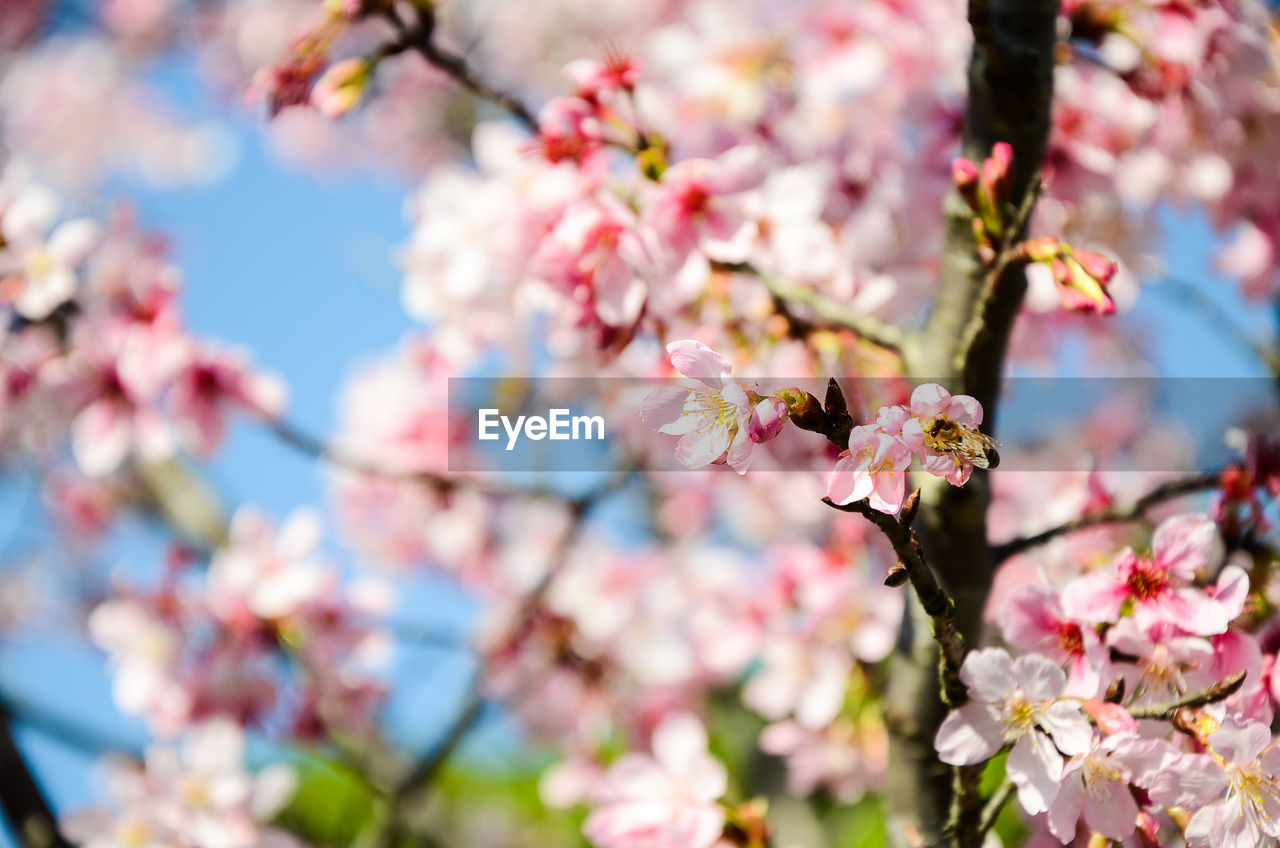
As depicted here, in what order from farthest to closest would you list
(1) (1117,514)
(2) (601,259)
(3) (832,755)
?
1. (3) (832,755)
2. (2) (601,259)
3. (1) (1117,514)

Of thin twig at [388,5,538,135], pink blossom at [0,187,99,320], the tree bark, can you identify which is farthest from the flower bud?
the tree bark

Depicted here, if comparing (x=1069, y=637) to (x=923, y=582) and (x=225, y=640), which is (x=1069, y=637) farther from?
(x=225, y=640)

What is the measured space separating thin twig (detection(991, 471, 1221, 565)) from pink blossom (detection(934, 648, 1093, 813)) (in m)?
0.26

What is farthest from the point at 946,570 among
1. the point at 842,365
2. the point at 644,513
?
the point at 644,513

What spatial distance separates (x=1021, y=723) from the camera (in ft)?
2.45

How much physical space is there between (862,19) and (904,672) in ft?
4.00

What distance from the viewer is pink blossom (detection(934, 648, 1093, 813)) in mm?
726

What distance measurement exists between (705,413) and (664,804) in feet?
1.96

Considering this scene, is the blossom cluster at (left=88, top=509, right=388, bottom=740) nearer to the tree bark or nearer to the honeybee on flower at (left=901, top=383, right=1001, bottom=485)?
the tree bark

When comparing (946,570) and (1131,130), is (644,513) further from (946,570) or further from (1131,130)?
(946,570)

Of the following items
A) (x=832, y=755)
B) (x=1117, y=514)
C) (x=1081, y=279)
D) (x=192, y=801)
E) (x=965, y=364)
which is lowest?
(x=832, y=755)

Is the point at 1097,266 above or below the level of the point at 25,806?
above

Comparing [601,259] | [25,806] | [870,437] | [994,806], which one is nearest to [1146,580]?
[994,806]

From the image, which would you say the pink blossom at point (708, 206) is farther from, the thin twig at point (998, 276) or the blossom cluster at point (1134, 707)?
the blossom cluster at point (1134, 707)
